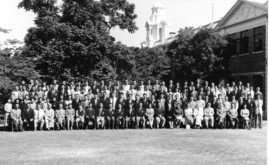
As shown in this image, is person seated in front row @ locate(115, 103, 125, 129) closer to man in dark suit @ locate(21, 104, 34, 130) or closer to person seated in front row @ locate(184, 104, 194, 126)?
person seated in front row @ locate(184, 104, 194, 126)

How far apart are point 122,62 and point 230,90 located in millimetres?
13235

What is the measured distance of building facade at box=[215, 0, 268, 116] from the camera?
29.3 meters

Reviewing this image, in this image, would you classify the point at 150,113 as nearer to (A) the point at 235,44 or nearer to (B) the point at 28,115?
(B) the point at 28,115

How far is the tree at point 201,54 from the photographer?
98.4ft

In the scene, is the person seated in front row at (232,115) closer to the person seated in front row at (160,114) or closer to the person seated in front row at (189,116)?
the person seated in front row at (189,116)

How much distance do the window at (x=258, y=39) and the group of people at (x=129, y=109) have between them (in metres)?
10.6

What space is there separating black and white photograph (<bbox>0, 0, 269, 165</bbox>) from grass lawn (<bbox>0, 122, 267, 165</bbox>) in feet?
0.09

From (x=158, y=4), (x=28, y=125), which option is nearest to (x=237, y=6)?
(x=28, y=125)

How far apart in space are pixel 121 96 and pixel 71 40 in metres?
11.4

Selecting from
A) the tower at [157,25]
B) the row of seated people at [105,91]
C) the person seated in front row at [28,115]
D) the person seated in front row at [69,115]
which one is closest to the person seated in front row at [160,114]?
the row of seated people at [105,91]

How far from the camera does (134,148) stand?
12.4 metres

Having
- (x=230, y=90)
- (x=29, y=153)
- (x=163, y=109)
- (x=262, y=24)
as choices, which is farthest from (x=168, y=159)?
(x=262, y=24)

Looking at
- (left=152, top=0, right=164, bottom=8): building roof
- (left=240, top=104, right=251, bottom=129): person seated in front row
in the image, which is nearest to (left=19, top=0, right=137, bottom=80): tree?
(left=240, top=104, right=251, bottom=129): person seated in front row

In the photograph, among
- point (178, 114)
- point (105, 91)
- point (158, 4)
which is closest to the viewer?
point (178, 114)
